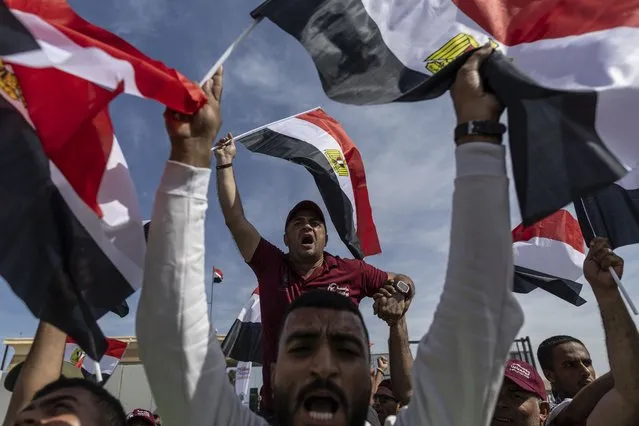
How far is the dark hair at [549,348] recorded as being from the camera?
471cm

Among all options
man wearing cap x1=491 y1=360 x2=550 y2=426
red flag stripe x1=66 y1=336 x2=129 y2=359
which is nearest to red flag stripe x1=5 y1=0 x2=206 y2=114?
man wearing cap x1=491 y1=360 x2=550 y2=426

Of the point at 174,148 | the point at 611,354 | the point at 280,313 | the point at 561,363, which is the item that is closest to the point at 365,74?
the point at 174,148

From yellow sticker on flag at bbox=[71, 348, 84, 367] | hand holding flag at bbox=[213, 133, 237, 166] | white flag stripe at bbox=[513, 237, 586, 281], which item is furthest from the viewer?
yellow sticker on flag at bbox=[71, 348, 84, 367]

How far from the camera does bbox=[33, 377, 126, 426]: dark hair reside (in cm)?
232

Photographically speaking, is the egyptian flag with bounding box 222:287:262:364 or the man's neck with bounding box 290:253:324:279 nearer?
the man's neck with bounding box 290:253:324:279

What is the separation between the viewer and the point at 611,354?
264 cm

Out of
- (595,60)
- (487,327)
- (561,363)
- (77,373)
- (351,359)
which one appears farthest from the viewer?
(561,363)

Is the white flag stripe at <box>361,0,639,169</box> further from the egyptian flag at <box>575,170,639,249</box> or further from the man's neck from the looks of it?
the man's neck

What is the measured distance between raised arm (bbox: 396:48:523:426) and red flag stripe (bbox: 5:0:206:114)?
1.02 m

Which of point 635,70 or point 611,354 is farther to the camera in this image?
point 611,354

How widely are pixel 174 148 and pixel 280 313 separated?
5.70ft

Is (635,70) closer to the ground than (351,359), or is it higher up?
higher up

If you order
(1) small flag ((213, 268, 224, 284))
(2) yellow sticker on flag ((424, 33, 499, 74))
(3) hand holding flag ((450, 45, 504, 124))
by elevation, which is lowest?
(3) hand holding flag ((450, 45, 504, 124))

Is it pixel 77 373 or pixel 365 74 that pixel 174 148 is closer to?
pixel 365 74
